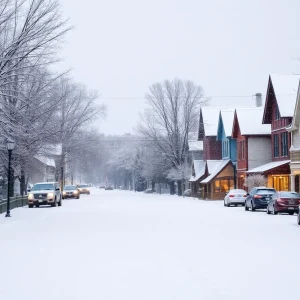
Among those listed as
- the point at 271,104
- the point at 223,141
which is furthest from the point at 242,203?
the point at 223,141

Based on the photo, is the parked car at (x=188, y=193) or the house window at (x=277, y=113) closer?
the house window at (x=277, y=113)

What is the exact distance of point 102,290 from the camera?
A: 9.95 m

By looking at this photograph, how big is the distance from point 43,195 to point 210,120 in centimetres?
3537

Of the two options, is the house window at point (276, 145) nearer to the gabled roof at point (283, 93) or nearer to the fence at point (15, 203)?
the gabled roof at point (283, 93)

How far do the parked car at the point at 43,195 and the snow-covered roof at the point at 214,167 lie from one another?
2365 centimetres

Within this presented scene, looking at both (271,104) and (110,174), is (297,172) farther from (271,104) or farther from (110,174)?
(110,174)

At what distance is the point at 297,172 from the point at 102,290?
35873 millimetres

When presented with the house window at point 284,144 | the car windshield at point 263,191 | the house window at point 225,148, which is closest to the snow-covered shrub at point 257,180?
the house window at point 284,144

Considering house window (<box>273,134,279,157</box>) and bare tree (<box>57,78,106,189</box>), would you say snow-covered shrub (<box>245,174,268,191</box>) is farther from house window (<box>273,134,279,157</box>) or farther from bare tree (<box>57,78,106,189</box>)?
bare tree (<box>57,78,106,189</box>)

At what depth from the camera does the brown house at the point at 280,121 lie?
50875mm

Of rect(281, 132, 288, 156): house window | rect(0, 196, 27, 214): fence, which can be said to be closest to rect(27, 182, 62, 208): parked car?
rect(0, 196, 27, 214): fence

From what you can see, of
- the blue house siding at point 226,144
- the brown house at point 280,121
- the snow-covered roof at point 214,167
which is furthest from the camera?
the snow-covered roof at point 214,167

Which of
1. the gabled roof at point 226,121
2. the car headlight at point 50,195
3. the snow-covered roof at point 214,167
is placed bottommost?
the car headlight at point 50,195

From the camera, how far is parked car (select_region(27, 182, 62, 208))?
46031 mm
